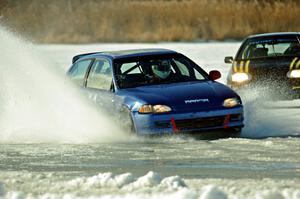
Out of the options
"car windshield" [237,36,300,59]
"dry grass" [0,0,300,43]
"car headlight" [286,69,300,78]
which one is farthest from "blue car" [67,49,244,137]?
"dry grass" [0,0,300,43]

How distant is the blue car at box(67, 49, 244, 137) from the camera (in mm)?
11383

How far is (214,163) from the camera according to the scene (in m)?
9.49

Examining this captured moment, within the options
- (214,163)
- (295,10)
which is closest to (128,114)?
(214,163)

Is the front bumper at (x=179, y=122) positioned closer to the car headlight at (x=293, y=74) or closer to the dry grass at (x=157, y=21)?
the car headlight at (x=293, y=74)

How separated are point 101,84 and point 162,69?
895 millimetres

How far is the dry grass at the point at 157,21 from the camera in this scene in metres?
35.7

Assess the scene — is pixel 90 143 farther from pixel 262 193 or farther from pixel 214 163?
pixel 262 193

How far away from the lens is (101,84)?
41.8 ft

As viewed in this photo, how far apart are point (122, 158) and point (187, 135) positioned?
62.5 inches

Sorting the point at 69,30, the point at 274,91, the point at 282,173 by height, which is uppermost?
the point at 282,173

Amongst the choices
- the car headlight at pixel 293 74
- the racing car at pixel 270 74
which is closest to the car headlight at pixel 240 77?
the racing car at pixel 270 74

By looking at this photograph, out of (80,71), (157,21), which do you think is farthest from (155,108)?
(157,21)

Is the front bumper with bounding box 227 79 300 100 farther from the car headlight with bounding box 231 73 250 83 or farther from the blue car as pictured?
the blue car

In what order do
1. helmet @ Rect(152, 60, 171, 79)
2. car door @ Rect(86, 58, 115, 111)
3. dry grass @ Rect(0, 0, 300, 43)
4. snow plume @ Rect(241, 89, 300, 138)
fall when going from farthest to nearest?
dry grass @ Rect(0, 0, 300, 43)
helmet @ Rect(152, 60, 171, 79)
snow plume @ Rect(241, 89, 300, 138)
car door @ Rect(86, 58, 115, 111)
